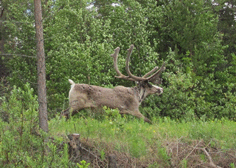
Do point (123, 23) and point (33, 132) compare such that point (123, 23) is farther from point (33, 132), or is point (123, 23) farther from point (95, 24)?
point (33, 132)

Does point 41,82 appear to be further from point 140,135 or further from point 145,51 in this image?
point 145,51

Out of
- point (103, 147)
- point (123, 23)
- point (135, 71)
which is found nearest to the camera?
point (103, 147)

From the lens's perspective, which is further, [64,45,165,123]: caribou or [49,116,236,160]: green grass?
[64,45,165,123]: caribou

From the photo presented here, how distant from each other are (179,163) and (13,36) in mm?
16340

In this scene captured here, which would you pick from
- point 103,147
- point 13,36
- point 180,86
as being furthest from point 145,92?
point 13,36

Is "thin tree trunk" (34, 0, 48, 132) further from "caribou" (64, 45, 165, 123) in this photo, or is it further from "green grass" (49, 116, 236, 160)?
"caribou" (64, 45, 165, 123)

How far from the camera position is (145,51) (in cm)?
1483

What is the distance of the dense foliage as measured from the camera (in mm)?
13000

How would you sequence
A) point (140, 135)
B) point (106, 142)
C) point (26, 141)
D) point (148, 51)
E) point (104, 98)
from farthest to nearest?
point (148, 51) → point (104, 98) → point (140, 135) → point (106, 142) → point (26, 141)

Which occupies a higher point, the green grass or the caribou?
the caribou

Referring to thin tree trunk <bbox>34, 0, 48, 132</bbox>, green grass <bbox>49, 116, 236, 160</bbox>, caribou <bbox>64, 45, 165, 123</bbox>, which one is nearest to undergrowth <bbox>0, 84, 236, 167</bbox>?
green grass <bbox>49, 116, 236, 160</bbox>

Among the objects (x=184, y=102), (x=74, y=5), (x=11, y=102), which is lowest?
(x=184, y=102)

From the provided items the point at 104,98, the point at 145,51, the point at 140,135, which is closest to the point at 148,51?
the point at 145,51

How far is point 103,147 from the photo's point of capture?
222 inches
